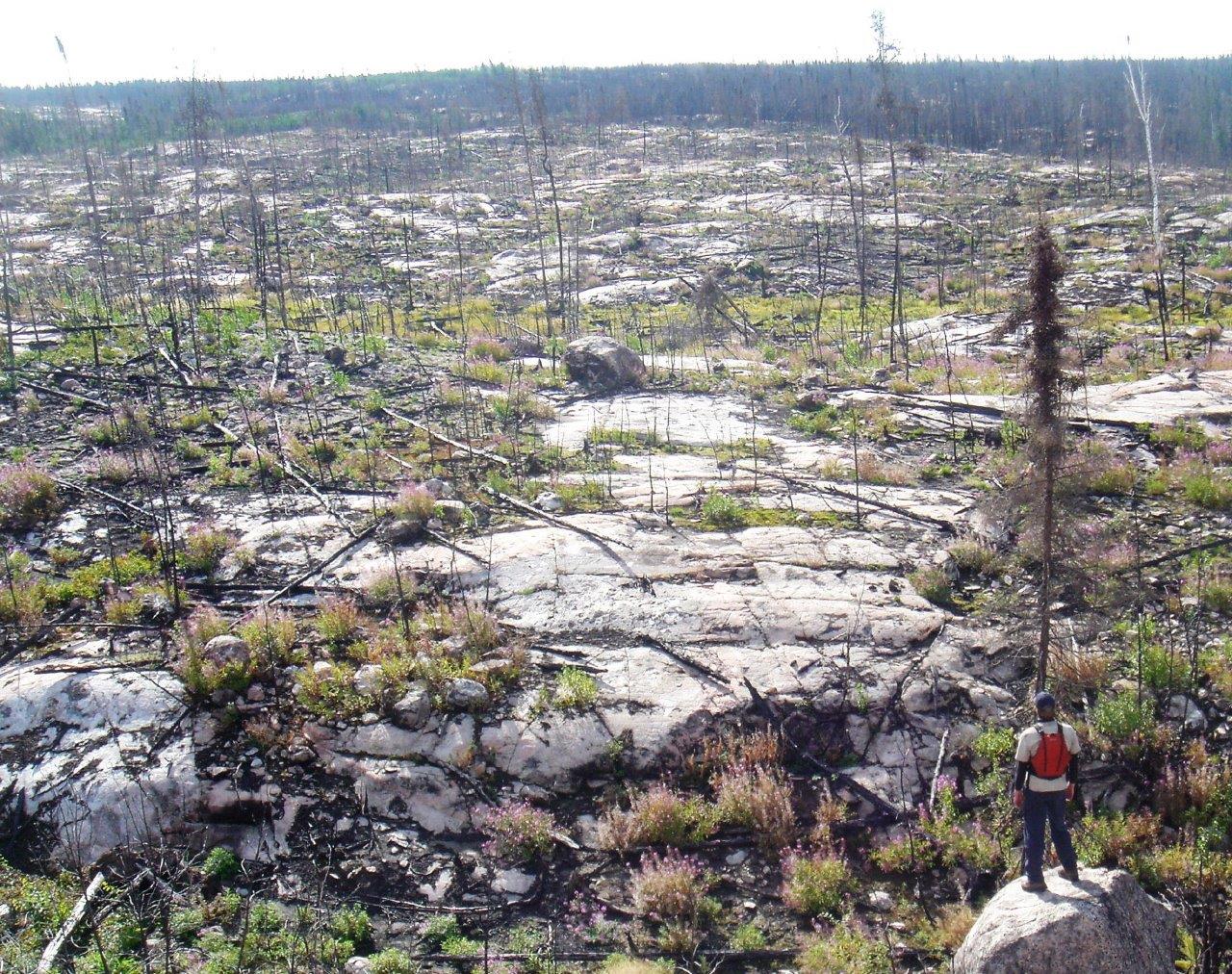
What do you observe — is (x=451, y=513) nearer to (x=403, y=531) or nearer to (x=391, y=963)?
(x=403, y=531)

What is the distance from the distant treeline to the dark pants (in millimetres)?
68994

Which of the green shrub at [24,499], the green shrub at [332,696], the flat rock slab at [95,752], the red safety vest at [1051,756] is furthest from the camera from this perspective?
the green shrub at [24,499]

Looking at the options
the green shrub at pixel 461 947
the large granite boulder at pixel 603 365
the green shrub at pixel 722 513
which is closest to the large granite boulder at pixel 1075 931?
the green shrub at pixel 461 947

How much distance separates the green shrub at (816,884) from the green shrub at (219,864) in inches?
172

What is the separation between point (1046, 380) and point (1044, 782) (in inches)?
126

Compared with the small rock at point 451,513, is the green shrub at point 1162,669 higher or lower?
lower

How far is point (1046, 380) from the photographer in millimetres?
7336

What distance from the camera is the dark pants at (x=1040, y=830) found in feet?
19.6

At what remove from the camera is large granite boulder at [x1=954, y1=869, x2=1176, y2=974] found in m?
5.55

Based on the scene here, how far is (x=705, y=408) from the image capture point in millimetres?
17516

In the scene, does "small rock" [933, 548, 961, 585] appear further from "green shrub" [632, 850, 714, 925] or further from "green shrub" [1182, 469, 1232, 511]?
"green shrub" [632, 850, 714, 925]

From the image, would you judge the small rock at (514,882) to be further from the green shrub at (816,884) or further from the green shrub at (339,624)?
the green shrub at (339,624)

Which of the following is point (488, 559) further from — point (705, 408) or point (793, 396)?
point (793, 396)

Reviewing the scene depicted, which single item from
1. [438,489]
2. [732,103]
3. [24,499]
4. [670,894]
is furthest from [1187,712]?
[732,103]
